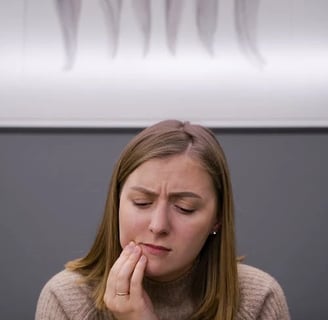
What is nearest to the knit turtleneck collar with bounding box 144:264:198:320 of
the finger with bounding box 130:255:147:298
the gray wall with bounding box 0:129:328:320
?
the finger with bounding box 130:255:147:298

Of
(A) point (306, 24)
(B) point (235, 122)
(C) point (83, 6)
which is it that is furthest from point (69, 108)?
(A) point (306, 24)

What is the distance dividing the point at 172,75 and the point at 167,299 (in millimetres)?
651

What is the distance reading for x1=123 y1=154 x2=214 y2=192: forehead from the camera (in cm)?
88

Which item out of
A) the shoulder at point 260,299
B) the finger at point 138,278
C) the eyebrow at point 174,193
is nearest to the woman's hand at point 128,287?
the finger at point 138,278

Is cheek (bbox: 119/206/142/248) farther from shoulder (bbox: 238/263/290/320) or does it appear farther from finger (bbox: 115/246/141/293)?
shoulder (bbox: 238/263/290/320)

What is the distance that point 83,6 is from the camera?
1.39 meters

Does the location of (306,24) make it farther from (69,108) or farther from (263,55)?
(69,108)

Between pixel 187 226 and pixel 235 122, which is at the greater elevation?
pixel 235 122

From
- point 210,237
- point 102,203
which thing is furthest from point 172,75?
point 210,237

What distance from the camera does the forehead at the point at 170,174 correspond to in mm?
883

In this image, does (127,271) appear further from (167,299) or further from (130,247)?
(167,299)

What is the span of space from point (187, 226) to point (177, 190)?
72 mm

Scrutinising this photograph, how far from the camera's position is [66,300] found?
0.97 meters

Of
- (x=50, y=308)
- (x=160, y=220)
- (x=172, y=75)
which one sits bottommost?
(x=50, y=308)
